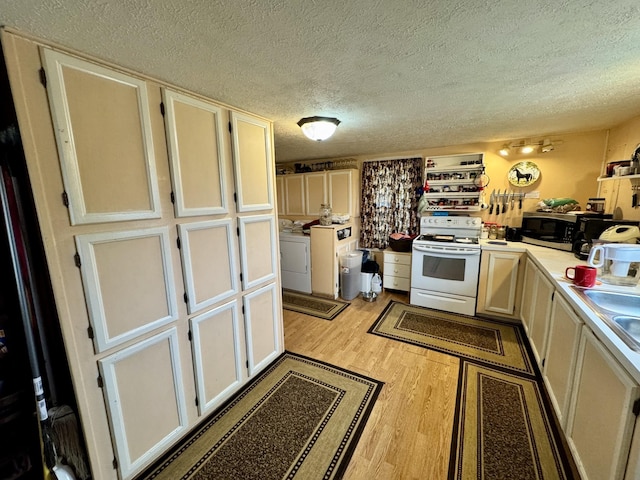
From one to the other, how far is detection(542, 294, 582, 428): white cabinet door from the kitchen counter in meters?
0.08

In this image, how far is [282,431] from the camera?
1694 mm

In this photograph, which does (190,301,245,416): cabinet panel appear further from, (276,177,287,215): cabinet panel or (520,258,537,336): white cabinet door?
(276,177,287,215): cabinet panel

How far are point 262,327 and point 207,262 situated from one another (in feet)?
2.76

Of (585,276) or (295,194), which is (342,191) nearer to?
(295,194)

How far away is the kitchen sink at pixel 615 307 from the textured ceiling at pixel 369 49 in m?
1.29

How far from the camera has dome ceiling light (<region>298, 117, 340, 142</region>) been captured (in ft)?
7.04

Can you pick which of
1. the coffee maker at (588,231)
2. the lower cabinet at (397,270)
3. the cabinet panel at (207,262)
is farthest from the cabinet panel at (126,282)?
the coffee maker at (588,231)

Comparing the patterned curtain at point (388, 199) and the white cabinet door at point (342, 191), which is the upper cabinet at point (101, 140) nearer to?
the white cabinet door at point (342, 191)

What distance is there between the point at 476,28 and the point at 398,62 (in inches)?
13.9

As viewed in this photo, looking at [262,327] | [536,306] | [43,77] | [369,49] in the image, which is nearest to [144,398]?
[262,327]

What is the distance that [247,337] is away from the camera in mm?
2074

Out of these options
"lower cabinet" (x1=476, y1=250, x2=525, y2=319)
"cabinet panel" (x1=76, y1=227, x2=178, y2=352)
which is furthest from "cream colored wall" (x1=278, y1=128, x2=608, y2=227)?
"cabinet panel" (x1=76, y1=227, x2=178, y2=352)

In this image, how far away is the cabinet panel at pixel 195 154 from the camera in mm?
1484

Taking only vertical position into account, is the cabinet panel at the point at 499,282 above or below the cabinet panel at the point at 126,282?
below
